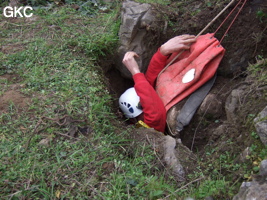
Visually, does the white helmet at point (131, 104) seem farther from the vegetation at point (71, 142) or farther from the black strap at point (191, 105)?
the black strap at point (191, 105)

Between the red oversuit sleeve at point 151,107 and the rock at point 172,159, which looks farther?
the red oversuit sleeve at point 151,107

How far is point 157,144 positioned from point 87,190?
79cm

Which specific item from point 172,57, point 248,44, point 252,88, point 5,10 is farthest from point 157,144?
point 5,10

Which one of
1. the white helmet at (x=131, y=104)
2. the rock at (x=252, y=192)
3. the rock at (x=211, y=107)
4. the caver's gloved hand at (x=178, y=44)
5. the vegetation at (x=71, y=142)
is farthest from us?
the white helmet at (x=131, y=104)

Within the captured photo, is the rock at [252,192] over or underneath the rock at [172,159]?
over

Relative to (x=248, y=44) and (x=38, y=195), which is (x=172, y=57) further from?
(x=38, y=195)

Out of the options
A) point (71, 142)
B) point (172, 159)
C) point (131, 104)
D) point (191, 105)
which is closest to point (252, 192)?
point (172, 159)

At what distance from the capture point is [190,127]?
309cm

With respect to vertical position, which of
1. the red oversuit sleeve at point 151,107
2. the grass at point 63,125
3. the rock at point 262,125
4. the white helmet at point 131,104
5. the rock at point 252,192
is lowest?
the white helmet at point 131,104

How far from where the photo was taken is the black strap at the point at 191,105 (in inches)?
120

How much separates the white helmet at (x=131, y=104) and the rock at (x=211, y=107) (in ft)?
2.46

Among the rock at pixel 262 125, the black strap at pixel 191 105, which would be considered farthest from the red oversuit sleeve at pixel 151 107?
the rock at pixel 262 125

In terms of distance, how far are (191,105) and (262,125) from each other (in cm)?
110

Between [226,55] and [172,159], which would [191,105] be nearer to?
[226,55]
